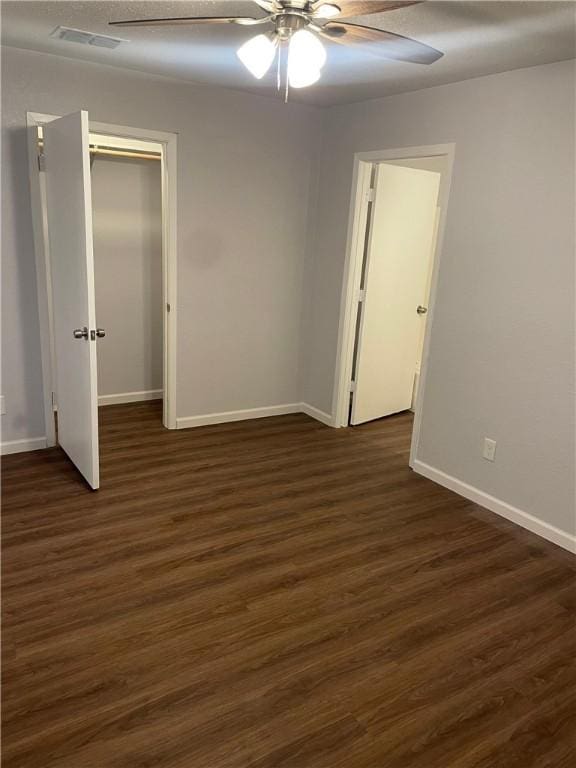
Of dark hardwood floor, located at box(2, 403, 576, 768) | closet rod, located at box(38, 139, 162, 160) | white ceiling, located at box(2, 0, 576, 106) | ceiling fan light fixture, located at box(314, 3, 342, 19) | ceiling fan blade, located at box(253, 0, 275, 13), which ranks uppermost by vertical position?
white ceiling, located at box(2, 0, 576, 106)

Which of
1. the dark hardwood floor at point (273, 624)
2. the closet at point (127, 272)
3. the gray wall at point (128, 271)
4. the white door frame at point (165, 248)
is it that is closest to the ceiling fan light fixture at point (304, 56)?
the white door frame at point (165, 248)

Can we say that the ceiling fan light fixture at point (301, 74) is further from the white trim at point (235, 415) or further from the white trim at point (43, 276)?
the white trim at point (235, 415)

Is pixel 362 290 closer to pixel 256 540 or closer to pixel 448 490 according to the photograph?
pixel 448 490

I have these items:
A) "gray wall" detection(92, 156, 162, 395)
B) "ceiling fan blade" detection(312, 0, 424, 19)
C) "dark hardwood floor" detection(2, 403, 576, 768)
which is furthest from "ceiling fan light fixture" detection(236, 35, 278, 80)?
"gray wall" detection(92, 156, 162, 395)

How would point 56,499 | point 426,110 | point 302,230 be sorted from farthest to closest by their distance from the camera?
1. point 302,230
2. point 426,110
3. point 56,499

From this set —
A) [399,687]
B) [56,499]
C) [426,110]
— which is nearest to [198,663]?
[399,687]

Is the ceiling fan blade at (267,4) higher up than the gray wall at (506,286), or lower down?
higher up

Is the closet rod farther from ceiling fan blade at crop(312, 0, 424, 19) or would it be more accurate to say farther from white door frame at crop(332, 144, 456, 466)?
ceiling fan blade at crop(312, 0, 424, 19)

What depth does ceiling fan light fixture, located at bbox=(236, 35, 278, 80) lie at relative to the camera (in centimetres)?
199

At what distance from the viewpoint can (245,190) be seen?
13.6 ft

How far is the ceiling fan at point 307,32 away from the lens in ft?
6.05

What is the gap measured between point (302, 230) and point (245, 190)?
59 centimetres

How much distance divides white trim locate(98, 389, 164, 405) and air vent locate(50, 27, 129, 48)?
8.73 ft

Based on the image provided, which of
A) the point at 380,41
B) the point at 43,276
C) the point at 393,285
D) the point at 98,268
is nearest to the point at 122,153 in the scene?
the point at 98,268
